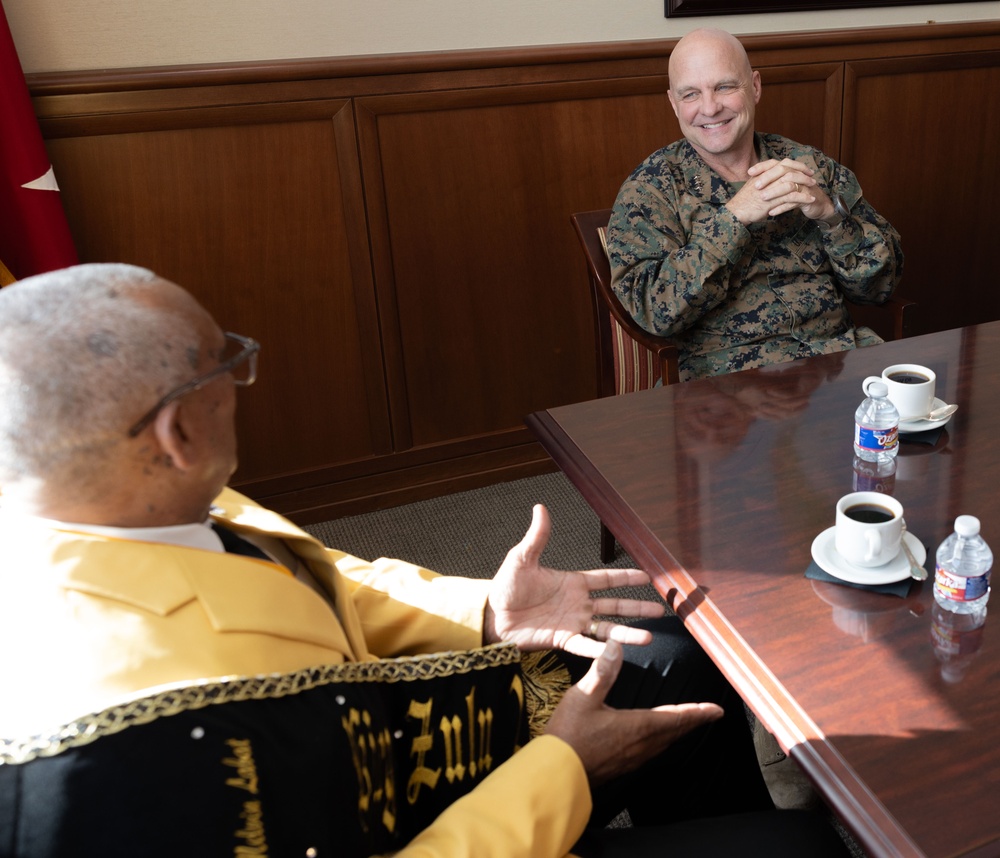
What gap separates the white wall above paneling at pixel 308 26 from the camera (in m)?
2.21

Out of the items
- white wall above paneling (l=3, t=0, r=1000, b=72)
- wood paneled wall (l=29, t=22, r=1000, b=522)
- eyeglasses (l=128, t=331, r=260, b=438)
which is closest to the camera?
eyeglasses (l=128, t=331, r=260, b=438)

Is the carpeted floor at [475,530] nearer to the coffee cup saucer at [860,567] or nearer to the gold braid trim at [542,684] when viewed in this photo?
the gold braid trim at [542,684]

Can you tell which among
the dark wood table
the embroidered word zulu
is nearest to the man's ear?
the embroidered word zulu

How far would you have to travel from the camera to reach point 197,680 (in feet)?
2.50

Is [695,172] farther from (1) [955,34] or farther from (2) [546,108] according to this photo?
(1) [955,34]

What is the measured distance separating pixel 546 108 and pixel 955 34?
58.4 inches

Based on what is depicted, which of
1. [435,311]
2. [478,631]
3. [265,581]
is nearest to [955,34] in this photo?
[435,311]

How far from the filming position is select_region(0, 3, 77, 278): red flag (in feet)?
6.70

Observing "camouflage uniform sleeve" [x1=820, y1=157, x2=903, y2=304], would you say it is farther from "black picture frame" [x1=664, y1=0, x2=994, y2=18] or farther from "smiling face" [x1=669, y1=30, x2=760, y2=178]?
"black picture frame" [x1=664, y1=0, x2=994, y2=18]

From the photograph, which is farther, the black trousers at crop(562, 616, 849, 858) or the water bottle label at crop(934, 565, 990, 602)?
the black trousers at crop(562, 616, 849, 858)

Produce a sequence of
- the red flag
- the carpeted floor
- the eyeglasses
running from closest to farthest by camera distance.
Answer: the eyeglasses
the red flag
the carpeted floor

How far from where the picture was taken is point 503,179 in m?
2.69

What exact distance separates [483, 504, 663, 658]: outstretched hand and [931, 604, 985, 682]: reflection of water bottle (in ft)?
1.14

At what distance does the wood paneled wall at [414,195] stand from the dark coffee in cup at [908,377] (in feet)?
4.85
